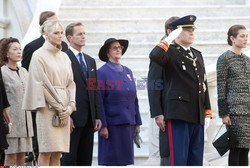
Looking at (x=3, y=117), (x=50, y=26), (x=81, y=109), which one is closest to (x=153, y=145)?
(x=81, y=109)

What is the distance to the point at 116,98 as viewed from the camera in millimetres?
11852

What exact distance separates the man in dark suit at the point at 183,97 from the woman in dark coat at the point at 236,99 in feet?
1.23

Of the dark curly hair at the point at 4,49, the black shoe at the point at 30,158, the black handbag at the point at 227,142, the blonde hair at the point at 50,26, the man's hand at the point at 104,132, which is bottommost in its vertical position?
the black shoe at the point at 30,158

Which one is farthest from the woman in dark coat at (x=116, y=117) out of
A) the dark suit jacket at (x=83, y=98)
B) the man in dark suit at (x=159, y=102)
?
the man in dark suit at (x=159, y=102)

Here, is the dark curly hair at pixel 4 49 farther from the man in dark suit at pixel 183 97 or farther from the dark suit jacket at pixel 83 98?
the man in dark suit at pixel 183 97

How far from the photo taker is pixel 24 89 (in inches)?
469

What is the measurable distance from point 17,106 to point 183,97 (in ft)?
6.07

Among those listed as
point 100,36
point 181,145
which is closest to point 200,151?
point 181,145

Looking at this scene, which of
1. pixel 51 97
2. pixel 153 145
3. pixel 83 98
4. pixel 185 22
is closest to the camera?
pixel 51 97

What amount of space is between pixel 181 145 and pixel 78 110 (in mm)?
1243

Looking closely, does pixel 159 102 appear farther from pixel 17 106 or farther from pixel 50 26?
pixel 17 106

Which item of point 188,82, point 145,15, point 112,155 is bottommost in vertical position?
point 112,155

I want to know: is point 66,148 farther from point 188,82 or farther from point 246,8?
point 246,8

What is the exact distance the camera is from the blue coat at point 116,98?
→ 38.7 ft
